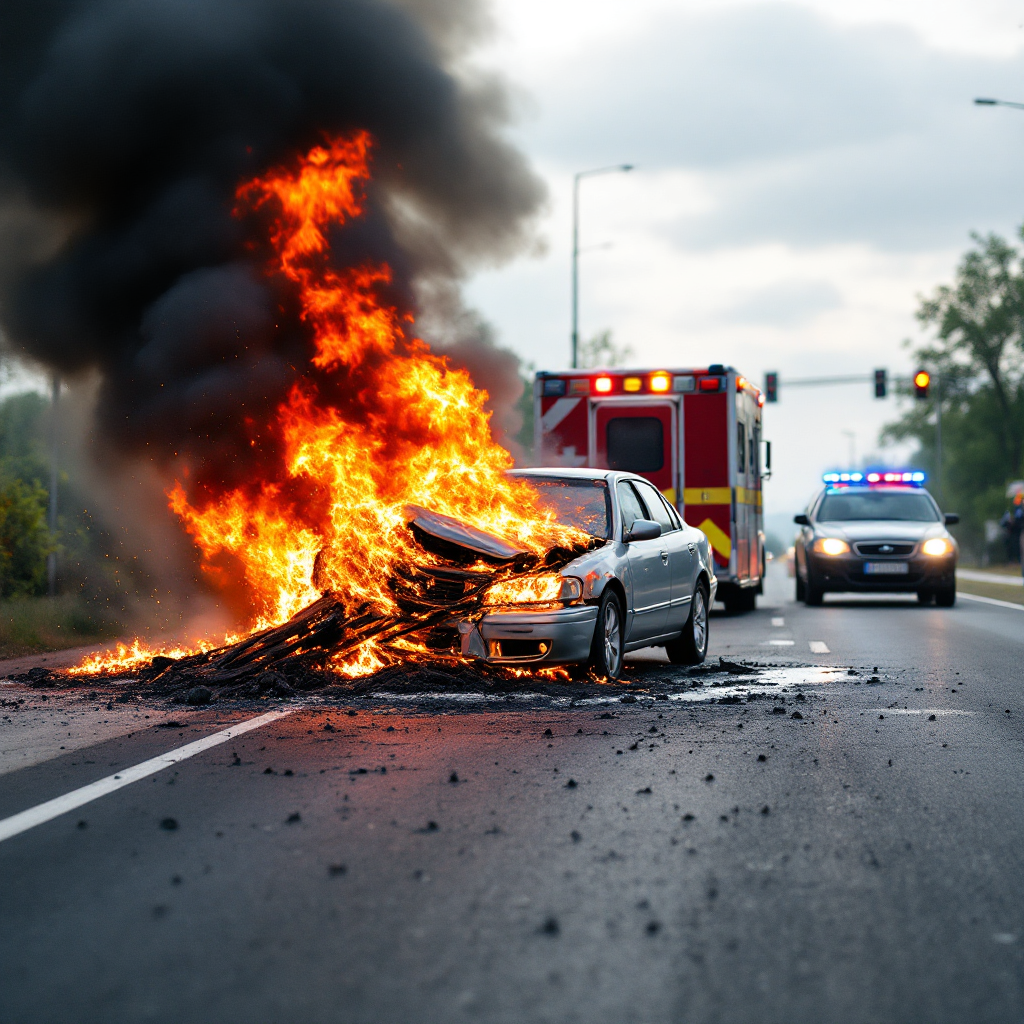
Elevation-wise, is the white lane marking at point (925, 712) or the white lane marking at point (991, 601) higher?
the white lane marking at point (925, 712)

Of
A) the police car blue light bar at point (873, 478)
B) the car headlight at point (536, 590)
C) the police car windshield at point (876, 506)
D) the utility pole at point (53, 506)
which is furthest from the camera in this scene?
the utility pole at point (53, 506)

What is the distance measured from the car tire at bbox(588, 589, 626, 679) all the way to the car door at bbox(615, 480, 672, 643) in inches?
7.6

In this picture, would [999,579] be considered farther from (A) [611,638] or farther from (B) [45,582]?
(A) [611,638]

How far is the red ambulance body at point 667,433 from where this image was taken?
18.1 meters

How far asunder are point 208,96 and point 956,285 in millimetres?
72159

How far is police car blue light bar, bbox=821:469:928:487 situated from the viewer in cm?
2475

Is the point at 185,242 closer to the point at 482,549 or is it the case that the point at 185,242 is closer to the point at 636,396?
the point at 482,549

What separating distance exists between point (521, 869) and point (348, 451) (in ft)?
23.3

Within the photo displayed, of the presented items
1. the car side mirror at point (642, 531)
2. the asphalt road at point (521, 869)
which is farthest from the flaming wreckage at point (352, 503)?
the asphalt road at point (521, 869)

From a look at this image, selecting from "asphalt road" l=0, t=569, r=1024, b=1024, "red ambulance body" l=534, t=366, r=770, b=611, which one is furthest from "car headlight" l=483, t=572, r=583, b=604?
"red ambulance body" l=534, t=366, r=770, b=611

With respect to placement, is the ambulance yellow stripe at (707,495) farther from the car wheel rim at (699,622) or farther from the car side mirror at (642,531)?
the car side mirror at (642,531)

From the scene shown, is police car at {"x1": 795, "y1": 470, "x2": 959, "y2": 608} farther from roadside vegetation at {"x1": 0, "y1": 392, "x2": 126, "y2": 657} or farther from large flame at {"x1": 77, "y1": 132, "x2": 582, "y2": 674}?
large flame at {"x1": 77, "y1": 132, "x2": 582, "y2": 674}

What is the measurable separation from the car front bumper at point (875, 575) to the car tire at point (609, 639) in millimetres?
11929

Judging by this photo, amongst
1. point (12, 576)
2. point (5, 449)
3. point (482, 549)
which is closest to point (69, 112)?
point (482, 549)
